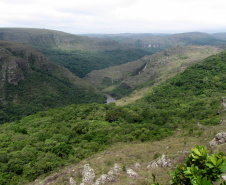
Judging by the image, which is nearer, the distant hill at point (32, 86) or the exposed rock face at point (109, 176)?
the exposed rock face at point (109, 176)

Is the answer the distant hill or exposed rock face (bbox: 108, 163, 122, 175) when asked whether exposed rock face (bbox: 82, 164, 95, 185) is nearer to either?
exposed rock face (bbox: 108, 163, 122, 175)

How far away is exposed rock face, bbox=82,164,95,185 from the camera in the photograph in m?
16.4

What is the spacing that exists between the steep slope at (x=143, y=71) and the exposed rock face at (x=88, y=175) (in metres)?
103

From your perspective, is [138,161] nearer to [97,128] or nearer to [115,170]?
[115,170]

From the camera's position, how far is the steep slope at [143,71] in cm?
12799

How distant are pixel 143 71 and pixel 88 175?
13515 centimetres

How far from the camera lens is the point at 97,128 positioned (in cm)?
3928

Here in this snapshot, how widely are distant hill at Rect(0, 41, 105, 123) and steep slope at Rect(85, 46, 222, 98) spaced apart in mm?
28159

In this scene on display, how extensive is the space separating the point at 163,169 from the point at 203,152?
10.9 meters

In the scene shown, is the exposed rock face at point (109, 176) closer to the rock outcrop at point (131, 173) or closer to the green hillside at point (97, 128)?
the rock outcrop at point (131, 173)

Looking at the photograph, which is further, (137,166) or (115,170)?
(137,166)

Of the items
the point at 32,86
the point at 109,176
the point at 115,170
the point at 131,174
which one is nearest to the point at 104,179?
the point at 109,176

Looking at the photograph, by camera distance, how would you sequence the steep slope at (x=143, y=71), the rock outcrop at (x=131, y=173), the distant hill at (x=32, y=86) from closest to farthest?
1. the rock outcrop at (x=131, y=173)
2. the distant hill at (x=32, y=86)
3. the steep slope at (x=143, y=71)

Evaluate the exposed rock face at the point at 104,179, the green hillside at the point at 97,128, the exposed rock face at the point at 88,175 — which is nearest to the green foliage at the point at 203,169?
the exposed rock face at the point at 104,179
